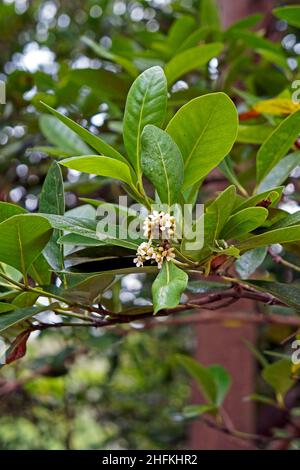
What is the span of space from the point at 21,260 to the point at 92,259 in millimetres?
62

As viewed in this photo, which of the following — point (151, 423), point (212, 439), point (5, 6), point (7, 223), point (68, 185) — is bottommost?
point (151, 423)

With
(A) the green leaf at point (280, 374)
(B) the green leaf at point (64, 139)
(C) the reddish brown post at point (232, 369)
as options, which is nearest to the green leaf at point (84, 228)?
(B) the green leaf at point (64, 139)

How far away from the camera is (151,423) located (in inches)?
88.0

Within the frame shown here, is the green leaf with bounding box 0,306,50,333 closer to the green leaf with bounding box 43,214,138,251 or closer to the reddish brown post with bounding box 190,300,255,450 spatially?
the green leaf with bounding box 43,214,138,251

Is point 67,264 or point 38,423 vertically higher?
point 67,264

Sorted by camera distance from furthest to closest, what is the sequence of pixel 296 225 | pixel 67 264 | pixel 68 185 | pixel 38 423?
pixel 38 423 → pixel 68 185 → pixel 67 264 → pixel 296 225

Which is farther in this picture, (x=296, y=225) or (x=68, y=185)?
(x=68, y=185)

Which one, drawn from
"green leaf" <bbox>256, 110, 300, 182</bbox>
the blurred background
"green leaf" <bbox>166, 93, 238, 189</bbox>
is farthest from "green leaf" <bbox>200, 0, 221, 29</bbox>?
"green leaf" <bbox>166, 93, 238, 189</bbox>

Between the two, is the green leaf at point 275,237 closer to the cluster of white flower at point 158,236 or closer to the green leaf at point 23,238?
the cluster of white flower at point 158,236

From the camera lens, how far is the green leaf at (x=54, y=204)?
59cm

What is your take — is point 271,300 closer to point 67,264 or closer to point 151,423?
point 67,264

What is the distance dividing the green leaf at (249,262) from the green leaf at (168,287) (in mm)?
180

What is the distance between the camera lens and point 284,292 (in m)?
0.56

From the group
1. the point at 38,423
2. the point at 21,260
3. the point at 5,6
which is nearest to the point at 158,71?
the point at 21,260
